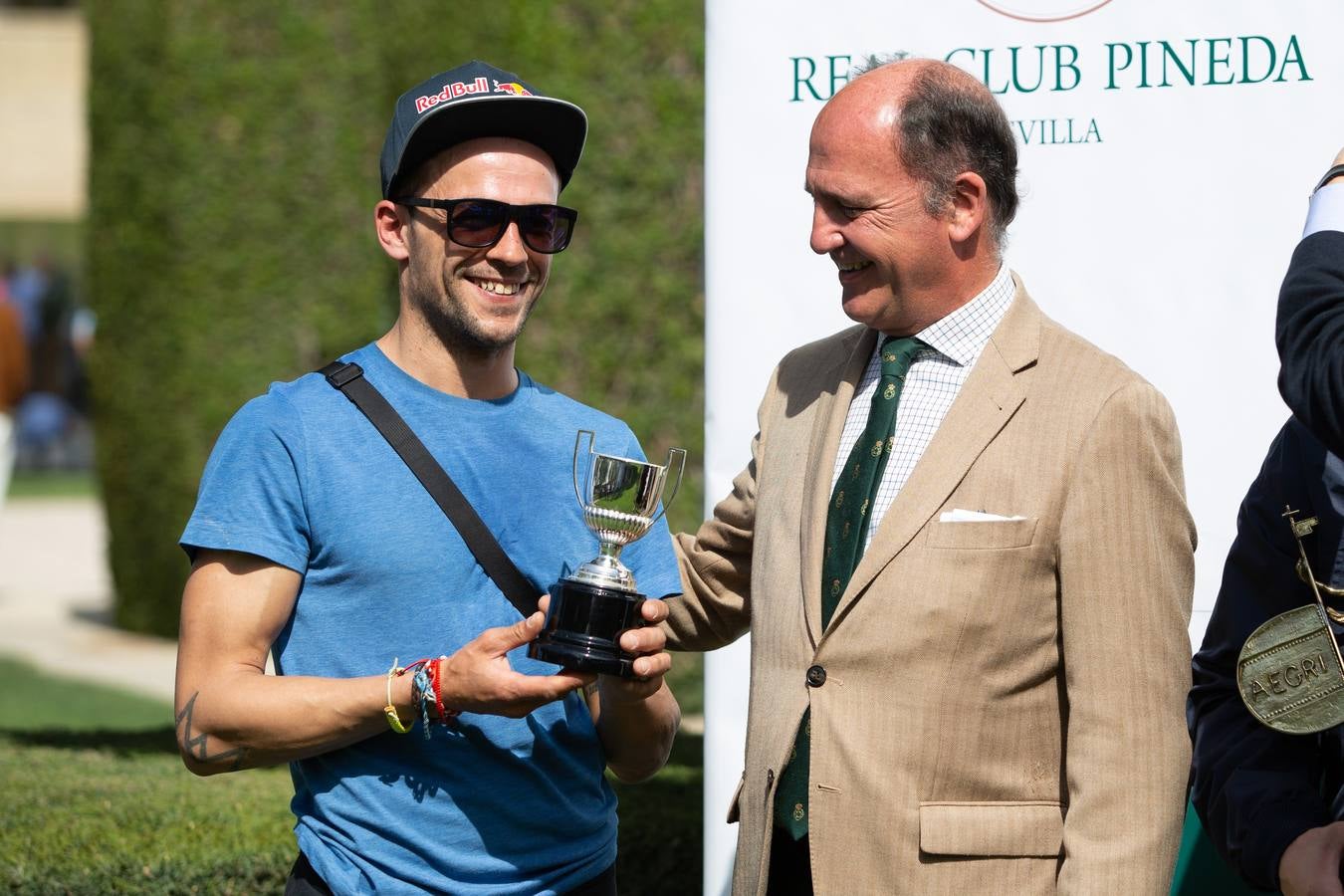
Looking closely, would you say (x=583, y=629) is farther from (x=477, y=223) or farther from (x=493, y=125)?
(x=493, y=125)

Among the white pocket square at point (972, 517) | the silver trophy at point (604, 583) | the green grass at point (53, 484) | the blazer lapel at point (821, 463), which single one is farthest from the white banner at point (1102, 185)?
the green grass at point (53, 484)

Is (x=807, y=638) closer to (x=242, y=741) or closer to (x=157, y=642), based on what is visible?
(x=242, y=741)

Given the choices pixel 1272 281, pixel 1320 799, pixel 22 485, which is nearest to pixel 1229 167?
pixel 1272 281

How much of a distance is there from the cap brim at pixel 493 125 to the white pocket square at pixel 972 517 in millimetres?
964

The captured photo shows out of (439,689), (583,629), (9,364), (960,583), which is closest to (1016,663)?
(960,583)

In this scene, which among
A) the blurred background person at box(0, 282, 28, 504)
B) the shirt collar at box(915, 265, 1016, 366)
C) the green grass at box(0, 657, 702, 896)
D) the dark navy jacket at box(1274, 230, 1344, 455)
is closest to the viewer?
the dark navy jacket at box(1274, 230, 1344, 455)

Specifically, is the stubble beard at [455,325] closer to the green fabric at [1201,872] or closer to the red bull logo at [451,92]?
the red bull logo at [451,92]

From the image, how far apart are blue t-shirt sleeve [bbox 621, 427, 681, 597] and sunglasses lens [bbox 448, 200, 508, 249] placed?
1.59 feet

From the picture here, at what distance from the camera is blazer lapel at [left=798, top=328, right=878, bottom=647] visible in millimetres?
2551

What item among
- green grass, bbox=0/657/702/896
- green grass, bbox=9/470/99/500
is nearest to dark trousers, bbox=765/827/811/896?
green grass, bbox=0/657/702/896

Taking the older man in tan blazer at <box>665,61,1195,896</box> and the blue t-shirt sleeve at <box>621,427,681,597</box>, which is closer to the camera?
the older man in tan blazer at <box>665,61,1195,896</box>

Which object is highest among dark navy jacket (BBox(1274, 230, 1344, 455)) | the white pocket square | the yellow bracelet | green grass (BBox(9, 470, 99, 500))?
dark navy jacket (BBox(1274, 230, 1344, 455))

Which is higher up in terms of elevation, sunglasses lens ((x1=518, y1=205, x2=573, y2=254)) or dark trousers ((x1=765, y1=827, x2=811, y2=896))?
sunglasses lens ((x1=518, y1=205, x2=573, y2=254))

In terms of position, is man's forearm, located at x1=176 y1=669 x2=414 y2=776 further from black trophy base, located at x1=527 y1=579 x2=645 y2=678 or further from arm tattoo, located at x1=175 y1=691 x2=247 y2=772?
black trophy base, located at x1=527 y1=579 x2=645 y2=678
